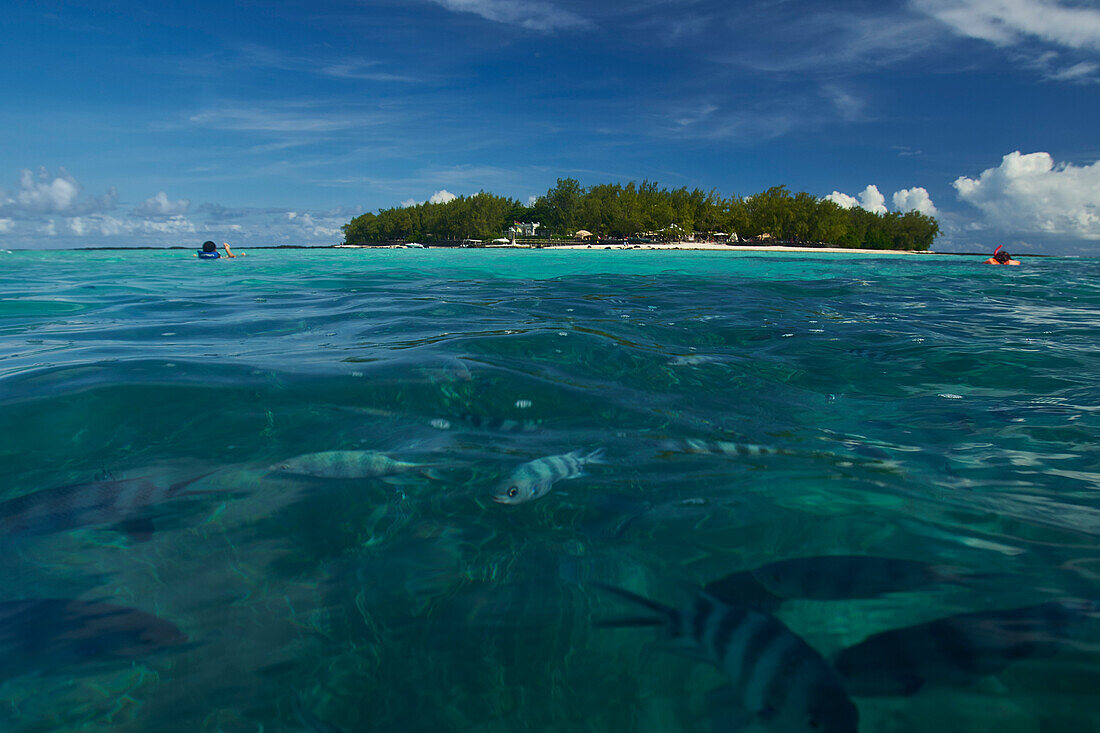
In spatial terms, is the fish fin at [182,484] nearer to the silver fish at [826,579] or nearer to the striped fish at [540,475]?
the striped fish at [540,475]

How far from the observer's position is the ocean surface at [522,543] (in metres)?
1.32

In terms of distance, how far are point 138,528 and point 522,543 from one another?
4.73 feet

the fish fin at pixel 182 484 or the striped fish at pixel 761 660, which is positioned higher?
the fish fin at pixel 182 484

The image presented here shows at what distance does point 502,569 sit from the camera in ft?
5.76

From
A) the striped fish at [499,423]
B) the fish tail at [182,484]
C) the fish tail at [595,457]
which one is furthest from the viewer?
the striped fish at [499,423]

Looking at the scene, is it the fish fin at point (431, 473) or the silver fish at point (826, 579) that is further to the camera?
the fish fin at point (431, 473)

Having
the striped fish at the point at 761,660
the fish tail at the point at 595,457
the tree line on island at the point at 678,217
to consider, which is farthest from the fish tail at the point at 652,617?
the tree line on island at the point at 678,217

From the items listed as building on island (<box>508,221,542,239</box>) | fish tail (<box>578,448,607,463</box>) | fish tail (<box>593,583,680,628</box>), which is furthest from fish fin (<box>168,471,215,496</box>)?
building on island (<box>508,221,542,239</box>)

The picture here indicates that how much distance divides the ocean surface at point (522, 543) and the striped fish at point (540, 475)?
0.06ft

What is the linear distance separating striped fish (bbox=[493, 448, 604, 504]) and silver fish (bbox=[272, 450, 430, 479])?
1.35 feet

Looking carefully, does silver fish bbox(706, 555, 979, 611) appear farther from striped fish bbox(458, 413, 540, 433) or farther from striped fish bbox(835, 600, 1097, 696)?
striped fish bbox(458, 413, 540, 433)

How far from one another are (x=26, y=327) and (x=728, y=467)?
7.74 m

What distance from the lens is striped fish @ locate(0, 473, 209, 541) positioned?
1979 millimetres

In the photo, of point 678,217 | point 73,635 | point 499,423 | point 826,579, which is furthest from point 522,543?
point 678,217
